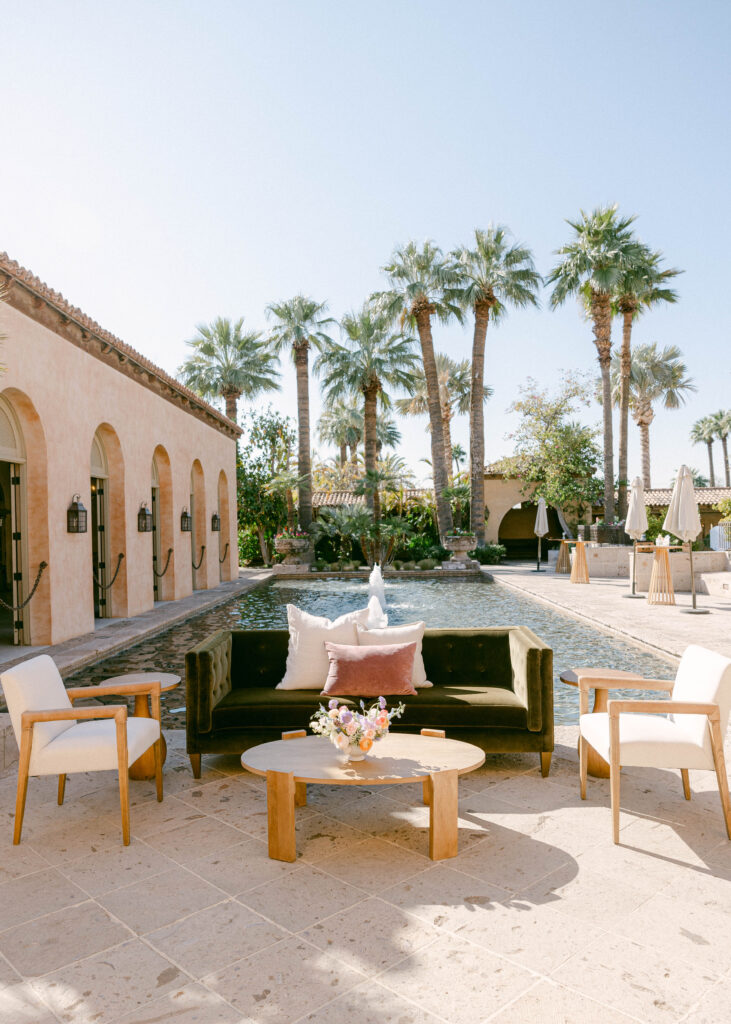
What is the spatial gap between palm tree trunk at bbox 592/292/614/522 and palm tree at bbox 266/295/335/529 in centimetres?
982

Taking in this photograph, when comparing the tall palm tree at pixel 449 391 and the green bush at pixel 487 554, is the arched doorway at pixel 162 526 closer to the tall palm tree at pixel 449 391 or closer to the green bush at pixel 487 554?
the green bush at pixel 487 554

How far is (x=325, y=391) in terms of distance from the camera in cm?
2583

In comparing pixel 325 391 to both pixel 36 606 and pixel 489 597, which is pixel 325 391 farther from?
pixel 36 606

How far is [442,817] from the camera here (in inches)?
128

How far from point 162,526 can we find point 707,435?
56608 mm

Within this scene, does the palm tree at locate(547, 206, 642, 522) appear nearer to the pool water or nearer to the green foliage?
the pool water

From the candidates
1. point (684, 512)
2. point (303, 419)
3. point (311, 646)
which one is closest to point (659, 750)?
point (311, 646)

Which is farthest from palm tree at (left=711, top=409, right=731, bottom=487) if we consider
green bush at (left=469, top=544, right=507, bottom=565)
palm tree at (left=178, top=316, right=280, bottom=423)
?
palm tree at (left=178, top=316, right=280, bottom=423)

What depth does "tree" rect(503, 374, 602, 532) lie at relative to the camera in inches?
1066

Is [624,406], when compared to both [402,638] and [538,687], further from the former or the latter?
[538,687]

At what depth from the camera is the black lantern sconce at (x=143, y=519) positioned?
12.3 metres

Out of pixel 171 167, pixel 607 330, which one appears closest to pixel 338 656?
pixel 171 167

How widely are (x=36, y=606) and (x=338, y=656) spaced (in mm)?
5972

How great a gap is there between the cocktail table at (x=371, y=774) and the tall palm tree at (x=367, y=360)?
843 inches
